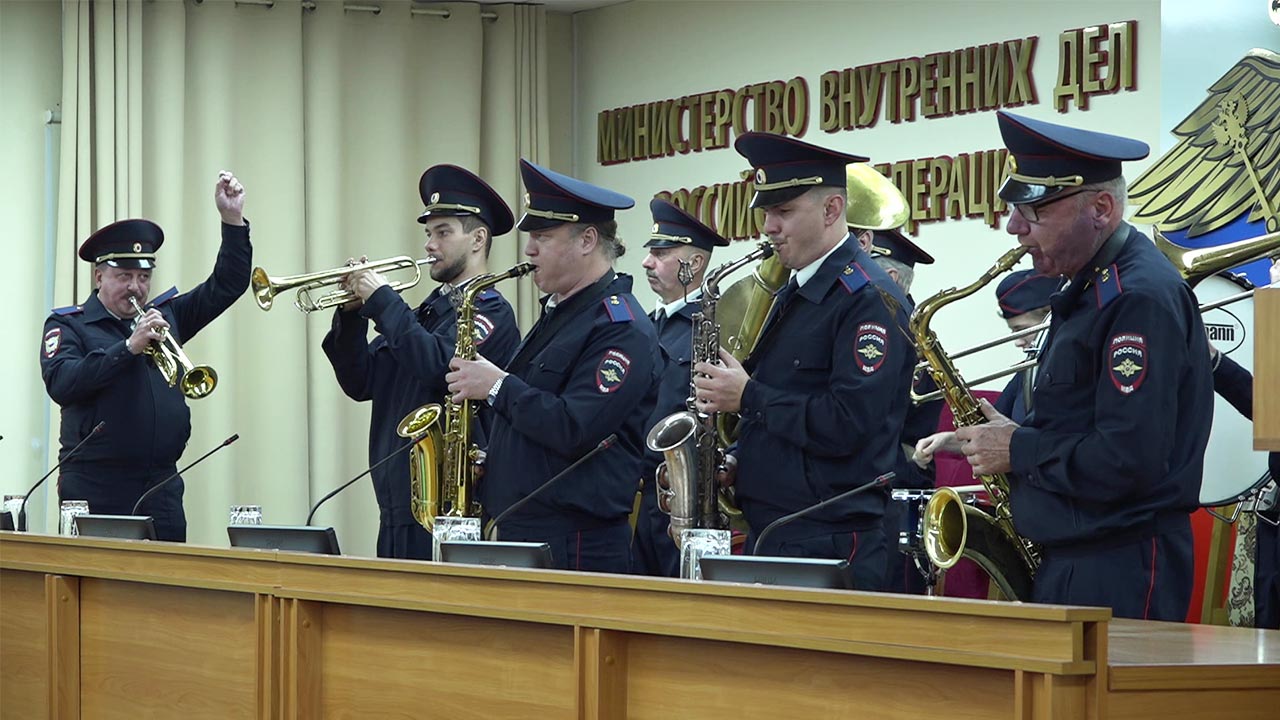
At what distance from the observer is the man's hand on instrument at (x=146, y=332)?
216 inches

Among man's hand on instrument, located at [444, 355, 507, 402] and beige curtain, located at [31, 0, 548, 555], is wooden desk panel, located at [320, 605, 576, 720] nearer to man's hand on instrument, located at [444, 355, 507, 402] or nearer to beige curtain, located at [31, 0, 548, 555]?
man's hand on instrument, located at [444, 355, 507, 402]

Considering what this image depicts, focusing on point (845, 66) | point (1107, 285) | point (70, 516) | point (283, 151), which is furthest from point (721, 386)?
point (283, 151)

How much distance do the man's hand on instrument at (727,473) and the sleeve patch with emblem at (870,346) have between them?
1.39 feet

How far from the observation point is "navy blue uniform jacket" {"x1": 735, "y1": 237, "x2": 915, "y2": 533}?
12.0 feet

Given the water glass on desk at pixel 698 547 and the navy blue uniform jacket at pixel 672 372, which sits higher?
the navy blue uniform jacket at pixel 672 372

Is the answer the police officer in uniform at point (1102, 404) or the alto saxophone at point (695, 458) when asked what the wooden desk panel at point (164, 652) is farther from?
the police officer in uniform at point (1102, 404)

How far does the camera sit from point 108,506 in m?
5.72

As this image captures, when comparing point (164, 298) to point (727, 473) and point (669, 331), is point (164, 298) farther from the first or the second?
point (727, 473)

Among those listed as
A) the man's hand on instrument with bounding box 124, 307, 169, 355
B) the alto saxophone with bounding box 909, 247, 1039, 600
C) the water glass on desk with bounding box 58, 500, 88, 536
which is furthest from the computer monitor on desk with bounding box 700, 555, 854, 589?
the man's hand on instrument with bounding box 124, 307, 169, 355

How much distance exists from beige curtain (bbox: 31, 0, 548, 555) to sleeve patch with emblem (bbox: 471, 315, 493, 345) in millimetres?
3252

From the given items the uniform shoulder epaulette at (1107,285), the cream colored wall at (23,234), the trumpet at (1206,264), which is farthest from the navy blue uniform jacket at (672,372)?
the cream colored wall at (23,234)

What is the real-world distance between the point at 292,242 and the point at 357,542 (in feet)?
4.79

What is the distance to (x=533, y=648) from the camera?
292 centimetres

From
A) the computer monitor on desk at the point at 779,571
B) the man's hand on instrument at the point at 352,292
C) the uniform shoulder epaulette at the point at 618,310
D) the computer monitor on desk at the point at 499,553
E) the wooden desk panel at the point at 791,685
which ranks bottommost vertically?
the wooden desk panel at the point at 791,685
